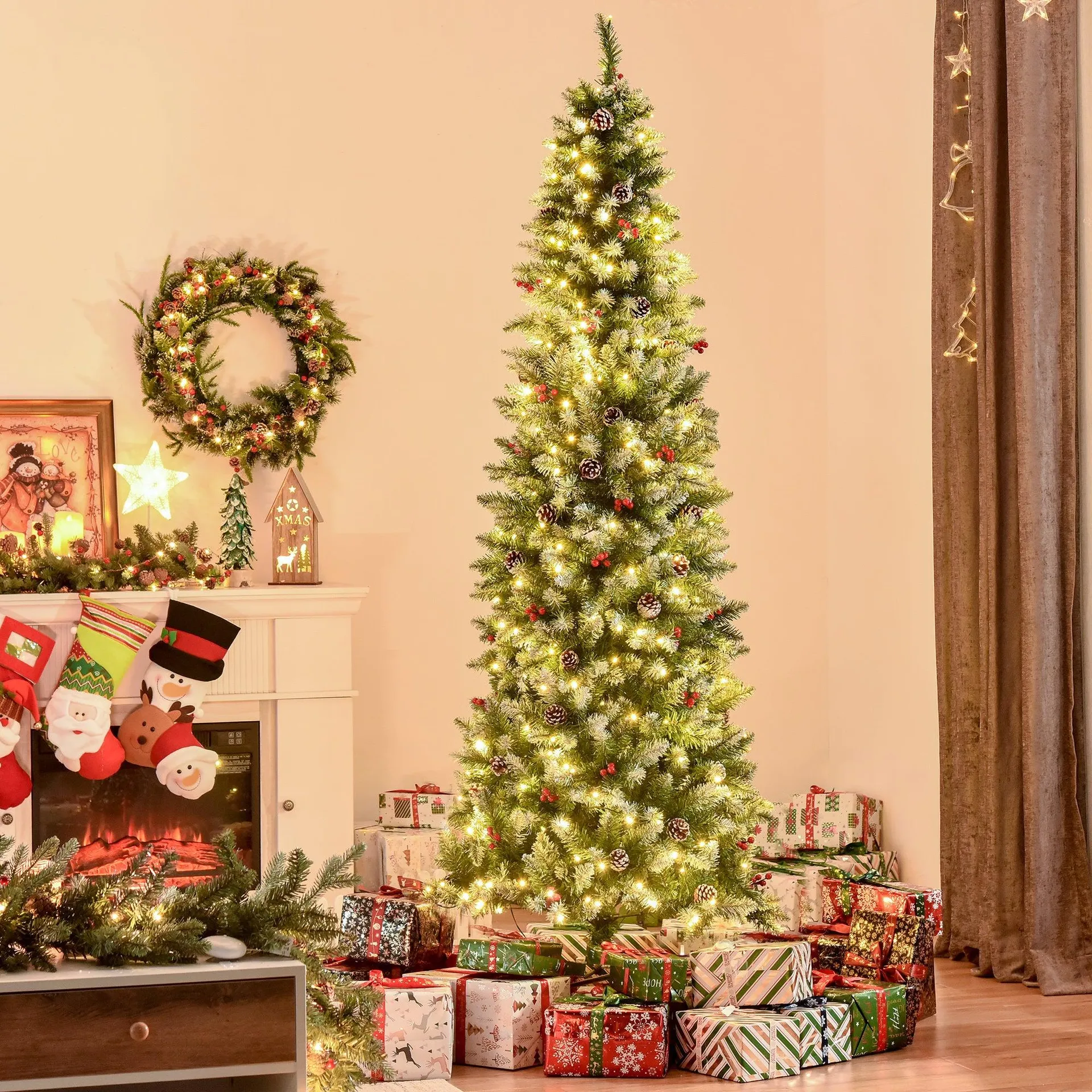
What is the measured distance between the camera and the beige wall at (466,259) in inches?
194

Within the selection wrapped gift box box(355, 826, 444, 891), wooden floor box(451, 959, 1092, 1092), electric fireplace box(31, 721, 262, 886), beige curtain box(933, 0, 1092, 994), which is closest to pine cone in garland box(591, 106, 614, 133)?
beige curtain box(933, 0, 1092, 994)

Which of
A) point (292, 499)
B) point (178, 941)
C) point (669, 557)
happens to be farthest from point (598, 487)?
point (178, 941)

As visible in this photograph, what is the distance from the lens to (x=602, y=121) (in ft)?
13.2

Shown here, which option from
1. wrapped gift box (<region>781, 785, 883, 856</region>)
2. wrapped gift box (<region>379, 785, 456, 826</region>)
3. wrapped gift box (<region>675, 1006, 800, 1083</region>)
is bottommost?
wrapped gift box (<region>675, 1006, 800, 1083</region>)

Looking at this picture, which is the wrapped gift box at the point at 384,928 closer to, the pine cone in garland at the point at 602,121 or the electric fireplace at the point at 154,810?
the electric fireplace at the point at 154,810

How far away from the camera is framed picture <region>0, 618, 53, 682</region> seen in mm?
4293

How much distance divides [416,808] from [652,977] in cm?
163

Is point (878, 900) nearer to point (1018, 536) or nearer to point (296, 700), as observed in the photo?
point (1018, 536)

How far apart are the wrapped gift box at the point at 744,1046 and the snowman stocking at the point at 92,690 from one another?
2.04 m

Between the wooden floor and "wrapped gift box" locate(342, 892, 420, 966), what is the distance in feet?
1.34

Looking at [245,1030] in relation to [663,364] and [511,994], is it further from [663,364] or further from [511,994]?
[663,364]

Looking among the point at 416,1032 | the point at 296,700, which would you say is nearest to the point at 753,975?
the point at 416,1032

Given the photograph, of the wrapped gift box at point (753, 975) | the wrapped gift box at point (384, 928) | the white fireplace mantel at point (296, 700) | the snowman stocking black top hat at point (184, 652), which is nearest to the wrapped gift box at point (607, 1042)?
the wrapped gift box at point (753, 975)

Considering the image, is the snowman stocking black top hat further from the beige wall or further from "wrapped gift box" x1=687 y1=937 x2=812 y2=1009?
"wrapped gift box" x1=687 y1=937 x2=812 y2=1009
